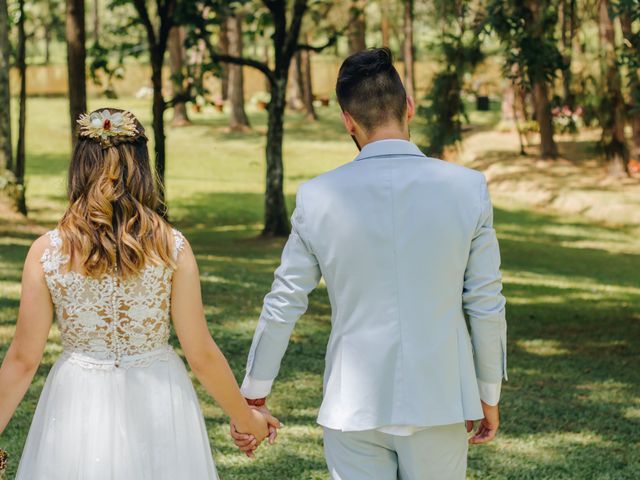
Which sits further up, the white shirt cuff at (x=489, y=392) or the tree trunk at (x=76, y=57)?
the tree trunk at (x=76, y=57)

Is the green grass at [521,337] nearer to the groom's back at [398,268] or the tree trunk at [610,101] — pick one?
the groom's back at [398,268]

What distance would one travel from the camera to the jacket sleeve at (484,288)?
3494 mm

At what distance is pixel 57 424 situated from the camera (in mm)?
3607

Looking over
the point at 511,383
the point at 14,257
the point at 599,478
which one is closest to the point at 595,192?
the point at 14,257

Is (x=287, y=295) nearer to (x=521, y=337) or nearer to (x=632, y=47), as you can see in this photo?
(x=632, y=47)

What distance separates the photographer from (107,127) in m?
3.47

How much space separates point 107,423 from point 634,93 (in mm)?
7428

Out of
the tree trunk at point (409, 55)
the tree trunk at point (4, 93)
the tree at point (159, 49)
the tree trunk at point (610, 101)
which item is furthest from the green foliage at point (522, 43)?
the tree trunk at point (409, 55)

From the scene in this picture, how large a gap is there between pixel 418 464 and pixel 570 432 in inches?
148

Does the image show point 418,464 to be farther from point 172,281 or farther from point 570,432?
point 570,432

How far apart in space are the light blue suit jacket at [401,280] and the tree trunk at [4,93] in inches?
550

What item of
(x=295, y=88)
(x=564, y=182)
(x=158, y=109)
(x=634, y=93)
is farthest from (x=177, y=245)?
(x=295, y=88)

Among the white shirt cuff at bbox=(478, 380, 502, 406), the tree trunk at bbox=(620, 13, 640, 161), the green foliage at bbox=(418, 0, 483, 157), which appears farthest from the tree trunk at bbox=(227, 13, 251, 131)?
the white shirt cuff at bbox=(478, 380, 502, 406)

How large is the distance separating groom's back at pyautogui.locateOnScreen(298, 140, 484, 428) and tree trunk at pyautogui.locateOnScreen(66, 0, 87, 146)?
536 inches
